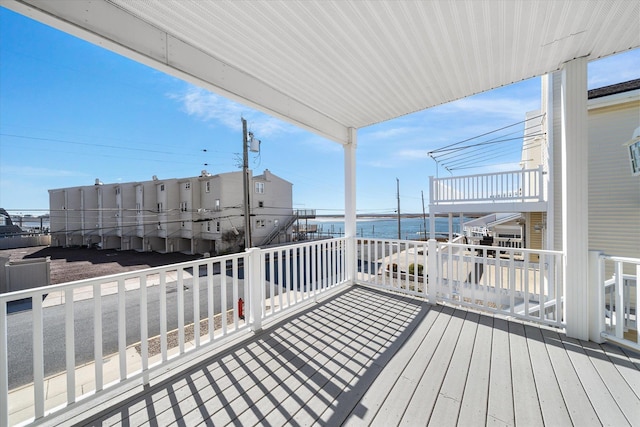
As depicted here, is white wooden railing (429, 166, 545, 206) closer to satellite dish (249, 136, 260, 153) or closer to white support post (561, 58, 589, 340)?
white support post (561, 58, 589, 340)

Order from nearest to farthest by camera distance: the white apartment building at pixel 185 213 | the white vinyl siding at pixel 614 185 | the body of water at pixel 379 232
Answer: the white vinyl siding at pixel 614 185 → the body of water at pixel 379 232 → the white apartment building at pixel 185 213

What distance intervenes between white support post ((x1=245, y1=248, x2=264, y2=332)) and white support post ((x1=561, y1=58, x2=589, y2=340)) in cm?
305

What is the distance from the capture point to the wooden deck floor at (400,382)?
4.74 ft

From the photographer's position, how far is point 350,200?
4117 millimetres

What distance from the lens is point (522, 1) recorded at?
169cm

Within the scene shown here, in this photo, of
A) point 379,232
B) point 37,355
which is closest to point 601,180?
→ point 37,355

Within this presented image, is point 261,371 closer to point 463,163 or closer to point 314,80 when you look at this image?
point 314,80

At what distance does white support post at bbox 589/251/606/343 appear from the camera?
2209 mm

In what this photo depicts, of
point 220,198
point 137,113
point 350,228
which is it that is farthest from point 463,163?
point 137,113

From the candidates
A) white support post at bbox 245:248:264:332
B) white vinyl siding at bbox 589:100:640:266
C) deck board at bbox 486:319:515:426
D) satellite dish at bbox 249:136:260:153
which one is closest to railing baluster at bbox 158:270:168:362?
white support post at bbox 245:248:264:332

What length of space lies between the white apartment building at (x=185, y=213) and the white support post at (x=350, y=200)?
15477 millimetres

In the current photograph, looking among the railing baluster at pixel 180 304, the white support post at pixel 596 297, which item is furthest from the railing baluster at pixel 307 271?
the white support post at pixel 596 297

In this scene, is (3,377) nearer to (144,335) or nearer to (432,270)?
(144,335)

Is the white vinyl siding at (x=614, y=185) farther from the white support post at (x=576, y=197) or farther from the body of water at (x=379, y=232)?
the body of water at (x=379, y=232)
